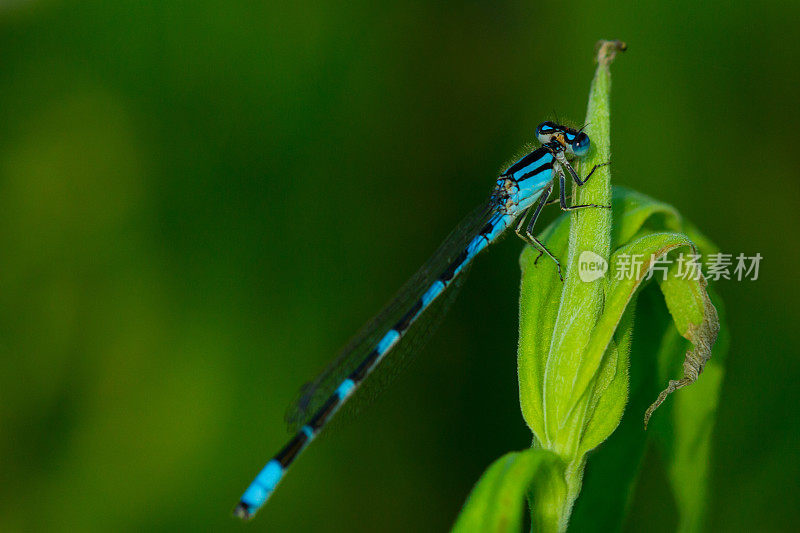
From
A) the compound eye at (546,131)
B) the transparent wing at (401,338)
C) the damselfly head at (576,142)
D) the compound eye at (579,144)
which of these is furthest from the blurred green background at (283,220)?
the compound eye at (579,144)

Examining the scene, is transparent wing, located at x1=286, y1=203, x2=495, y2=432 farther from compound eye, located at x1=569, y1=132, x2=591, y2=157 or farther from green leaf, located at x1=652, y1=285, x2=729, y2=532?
green leaf, located at x1=652, y1=285, x2=729, y2=532

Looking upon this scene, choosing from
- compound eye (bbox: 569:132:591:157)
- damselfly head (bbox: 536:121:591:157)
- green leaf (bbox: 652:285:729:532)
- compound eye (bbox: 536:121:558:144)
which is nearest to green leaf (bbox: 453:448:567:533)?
green leaf (bbox: 652:285:729:532)

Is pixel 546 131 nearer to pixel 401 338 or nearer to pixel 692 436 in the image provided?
pixel 401 338

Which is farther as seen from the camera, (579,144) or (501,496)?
(579,144)

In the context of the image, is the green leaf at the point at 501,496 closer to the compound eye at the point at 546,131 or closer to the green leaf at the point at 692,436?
the green leaf at the point at 692,436

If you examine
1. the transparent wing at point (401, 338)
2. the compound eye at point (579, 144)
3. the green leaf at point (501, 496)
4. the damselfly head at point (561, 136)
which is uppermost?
A: the damselfly head at point (561, 136)

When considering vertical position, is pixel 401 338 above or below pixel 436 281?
below

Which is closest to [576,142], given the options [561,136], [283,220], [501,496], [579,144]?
[579,144]

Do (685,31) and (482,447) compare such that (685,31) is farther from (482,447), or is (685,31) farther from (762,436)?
(482,447)
